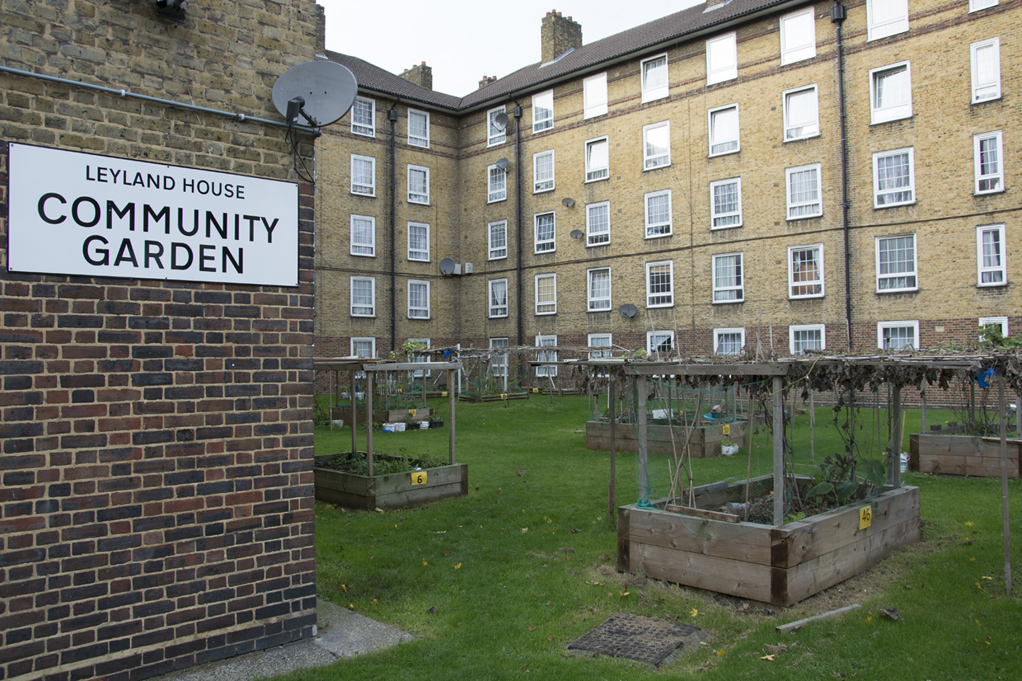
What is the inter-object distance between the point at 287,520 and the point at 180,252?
2.04 metres

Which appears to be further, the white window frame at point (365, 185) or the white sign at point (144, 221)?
the white window frame at point (365, 185)

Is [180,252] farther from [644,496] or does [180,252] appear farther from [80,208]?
[644,496]

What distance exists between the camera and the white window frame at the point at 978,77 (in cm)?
2141

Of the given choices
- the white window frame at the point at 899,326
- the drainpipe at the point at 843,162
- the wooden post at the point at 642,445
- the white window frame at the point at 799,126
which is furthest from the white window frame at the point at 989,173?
the wooden post at the point at 642,445

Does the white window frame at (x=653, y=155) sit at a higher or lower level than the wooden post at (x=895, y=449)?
higher

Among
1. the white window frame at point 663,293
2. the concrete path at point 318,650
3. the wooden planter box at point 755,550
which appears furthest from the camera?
the white window frame at point 663,293

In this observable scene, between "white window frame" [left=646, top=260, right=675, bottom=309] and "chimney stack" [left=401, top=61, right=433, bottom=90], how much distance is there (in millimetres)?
17119

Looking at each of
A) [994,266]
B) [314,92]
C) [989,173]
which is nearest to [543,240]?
[989,173]

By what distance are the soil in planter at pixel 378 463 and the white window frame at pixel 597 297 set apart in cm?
2015

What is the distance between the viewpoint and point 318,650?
5262mm

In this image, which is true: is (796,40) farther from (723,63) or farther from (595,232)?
(595,232)

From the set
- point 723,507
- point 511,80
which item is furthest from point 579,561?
point 511,80

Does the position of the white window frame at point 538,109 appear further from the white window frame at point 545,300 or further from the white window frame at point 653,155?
the white window frame at point 545,300

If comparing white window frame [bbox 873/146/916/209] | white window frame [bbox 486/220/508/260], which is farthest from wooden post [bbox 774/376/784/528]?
white window frame [bbox 486/220/508/260]
